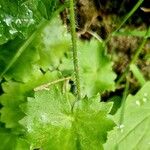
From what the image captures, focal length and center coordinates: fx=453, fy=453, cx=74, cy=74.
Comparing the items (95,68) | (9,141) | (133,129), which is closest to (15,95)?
(9,141)

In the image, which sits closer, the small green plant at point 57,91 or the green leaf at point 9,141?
the small green plant at point 57,91

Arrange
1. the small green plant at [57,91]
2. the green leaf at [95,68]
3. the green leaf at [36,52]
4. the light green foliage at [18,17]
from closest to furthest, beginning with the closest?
the light green foliage at [18,17]
the small green plant at [57,91]
the green leaf at [36,52]
the green leaf at [95,68]

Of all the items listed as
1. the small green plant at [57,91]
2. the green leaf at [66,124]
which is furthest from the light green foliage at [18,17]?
the green leaf at [66,124]

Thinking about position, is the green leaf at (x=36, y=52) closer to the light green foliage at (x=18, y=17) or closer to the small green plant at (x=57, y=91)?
the small green plant at (x=57, y=91)

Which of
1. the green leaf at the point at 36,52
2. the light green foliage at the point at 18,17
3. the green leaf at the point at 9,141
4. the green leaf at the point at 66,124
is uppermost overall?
the green leaf at the point at 36,52

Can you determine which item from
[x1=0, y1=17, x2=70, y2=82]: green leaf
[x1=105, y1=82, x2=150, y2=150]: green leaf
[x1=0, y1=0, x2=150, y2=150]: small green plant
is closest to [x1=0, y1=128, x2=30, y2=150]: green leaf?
[x1=0, y1=0, x2=150, y2=150]: small green plant

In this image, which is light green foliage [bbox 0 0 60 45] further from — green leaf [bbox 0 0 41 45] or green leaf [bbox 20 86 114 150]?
green leaf [bbox 20 86 114 150]

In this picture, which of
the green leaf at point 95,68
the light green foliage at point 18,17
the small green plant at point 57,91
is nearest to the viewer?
the light green foliage at point 18,17

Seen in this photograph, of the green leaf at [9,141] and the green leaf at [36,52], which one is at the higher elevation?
the green leaf at [36,52]
